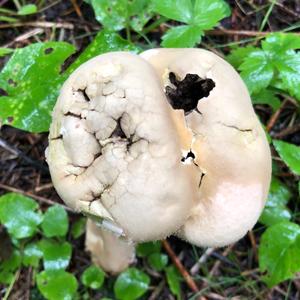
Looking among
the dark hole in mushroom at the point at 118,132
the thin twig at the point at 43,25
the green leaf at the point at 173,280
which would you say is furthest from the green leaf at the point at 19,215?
the dark hole in mushroom at the point at 118,132

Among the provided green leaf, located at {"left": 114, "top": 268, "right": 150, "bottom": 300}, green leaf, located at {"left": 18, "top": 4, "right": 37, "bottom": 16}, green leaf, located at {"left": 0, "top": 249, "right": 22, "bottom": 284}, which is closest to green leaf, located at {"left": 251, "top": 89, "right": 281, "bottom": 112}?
green leaf, located at {"left": 114, "top": 268, "right": 150, "bottom": 300}

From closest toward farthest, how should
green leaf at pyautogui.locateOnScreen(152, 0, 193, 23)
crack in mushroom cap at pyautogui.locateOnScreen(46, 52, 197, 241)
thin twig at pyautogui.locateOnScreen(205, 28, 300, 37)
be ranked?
1. crack in mushroom cap at pyautogui.locateOnScreen(46, 52, 197, 241)
2. green leaf at pyautogui.locateOnScreen(152, 0, 193, 23)
3. thin twig at pyautogui.locateOnScreen(205, 28, 300, 37)

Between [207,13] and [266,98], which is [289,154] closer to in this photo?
[266,98]

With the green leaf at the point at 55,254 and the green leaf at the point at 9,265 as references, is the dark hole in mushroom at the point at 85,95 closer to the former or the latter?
the green leaf at the point at 55,254

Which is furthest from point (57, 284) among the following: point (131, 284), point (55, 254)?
point (131, 284)

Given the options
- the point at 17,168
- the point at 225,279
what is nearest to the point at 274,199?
the point at 225,279

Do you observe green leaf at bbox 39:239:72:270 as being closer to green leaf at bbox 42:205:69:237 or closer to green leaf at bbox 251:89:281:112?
green leaf at bbox 42:205:69:237
